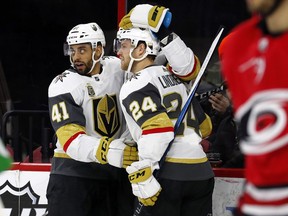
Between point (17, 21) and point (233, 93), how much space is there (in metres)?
3.34

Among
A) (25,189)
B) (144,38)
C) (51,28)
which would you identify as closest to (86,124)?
(144,38)

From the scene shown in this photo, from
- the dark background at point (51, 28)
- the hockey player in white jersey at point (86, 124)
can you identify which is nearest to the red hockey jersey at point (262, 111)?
the hockey player in white jersey at point (86, 124)

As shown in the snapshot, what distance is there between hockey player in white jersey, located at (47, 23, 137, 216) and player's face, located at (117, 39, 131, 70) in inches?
Answer: 8.5

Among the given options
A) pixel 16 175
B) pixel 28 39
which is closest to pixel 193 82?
pixel 16 175

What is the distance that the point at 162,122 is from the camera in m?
4.12

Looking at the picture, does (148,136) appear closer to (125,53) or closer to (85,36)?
(125,53)

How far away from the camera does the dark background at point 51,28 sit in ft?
17.5

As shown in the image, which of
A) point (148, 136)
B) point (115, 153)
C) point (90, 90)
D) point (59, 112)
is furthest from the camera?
point (90, 90)

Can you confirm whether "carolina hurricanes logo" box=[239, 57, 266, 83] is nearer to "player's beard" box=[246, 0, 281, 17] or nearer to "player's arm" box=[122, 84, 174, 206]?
"player's beard" box=[246, 0, 281, 17]

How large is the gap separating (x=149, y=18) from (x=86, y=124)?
626 mm

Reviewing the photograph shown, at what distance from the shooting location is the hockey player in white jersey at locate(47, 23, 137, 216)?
4.45 metres

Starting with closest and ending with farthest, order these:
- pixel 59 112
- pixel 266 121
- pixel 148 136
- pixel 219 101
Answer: pixel 266 121, pixel 148 136, pixel 59 112, pixel 219 101

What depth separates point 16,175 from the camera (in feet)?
16.8

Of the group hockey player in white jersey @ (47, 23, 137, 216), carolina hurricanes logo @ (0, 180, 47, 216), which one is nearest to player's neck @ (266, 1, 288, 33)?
hockey player in white jersey @ (47, 23, 137, 216)
